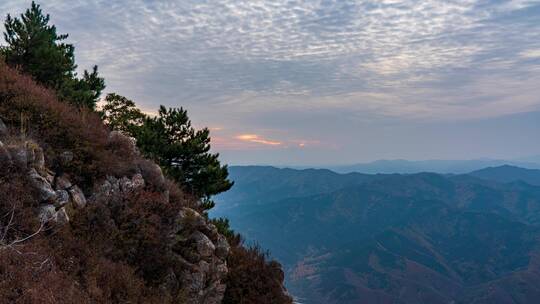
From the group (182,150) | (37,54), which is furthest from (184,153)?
(37,54)

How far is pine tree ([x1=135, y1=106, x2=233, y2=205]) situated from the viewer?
24781 mm

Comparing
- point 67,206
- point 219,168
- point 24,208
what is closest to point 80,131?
point 67,206

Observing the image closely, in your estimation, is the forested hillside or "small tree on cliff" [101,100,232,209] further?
"small tree on cliff" [101,100,232,209]

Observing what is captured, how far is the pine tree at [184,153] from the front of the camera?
81.3ft

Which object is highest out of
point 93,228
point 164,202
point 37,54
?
point 37,54

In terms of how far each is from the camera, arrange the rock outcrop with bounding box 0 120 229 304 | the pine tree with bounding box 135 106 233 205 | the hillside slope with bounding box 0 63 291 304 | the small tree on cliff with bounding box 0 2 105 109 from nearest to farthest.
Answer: the hillside slope with bounding box 0 63 291 304
the rock outcrop with bounding box 0 120 229 304
the small tree on cliff with bounding box 0 2 105 109
the pine tree with bounding box 135 106 233 205

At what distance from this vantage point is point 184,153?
2556cm

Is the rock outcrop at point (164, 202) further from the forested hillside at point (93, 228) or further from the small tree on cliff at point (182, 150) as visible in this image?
the small tree on cliff at point (182, 150)

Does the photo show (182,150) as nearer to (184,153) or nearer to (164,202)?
(184,153)

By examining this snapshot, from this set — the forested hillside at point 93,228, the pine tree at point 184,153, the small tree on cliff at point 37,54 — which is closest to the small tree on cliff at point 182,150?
the pine tree at point 184,153

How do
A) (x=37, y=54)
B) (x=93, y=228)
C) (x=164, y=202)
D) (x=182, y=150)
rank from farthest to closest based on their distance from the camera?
1. (x=182, y=150)
2. (x=37, y=54)
3. (x=164, y=202)
4. (x=93, y=228)

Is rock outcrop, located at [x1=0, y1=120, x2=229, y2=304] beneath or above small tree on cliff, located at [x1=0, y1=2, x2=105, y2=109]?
beneath

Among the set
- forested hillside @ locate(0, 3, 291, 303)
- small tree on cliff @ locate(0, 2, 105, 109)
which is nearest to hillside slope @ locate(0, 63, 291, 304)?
forested hillside @ locate(0, 3, 291, 303)

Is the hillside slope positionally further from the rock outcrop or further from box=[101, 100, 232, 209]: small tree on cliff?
box=[101, 100, 232, 209]: small tree on cliff
